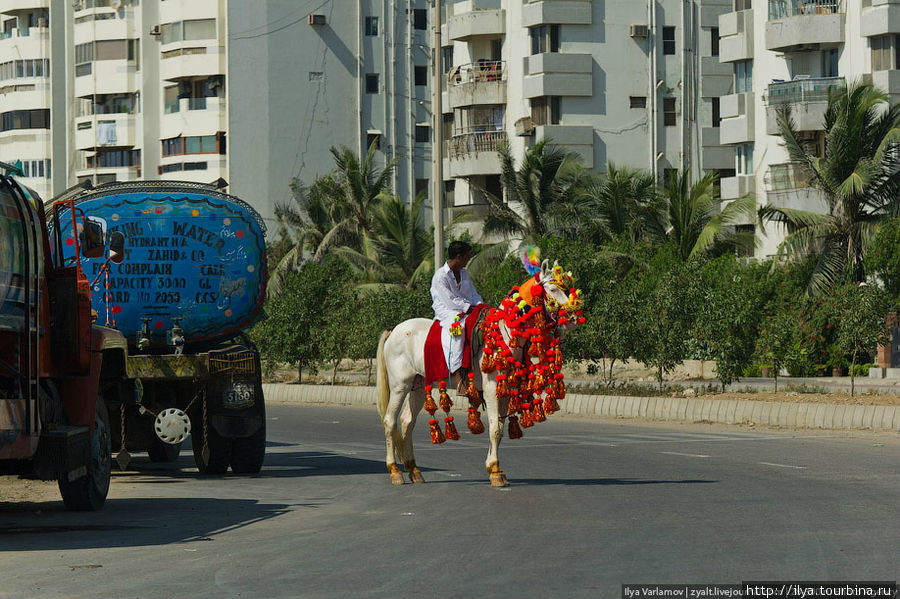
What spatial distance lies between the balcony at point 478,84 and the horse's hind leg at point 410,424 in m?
57.4

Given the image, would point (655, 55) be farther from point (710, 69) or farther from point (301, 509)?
point (301, 509)

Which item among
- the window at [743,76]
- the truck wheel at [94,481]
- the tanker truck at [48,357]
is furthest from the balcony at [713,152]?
the truck wheel at [94,481]

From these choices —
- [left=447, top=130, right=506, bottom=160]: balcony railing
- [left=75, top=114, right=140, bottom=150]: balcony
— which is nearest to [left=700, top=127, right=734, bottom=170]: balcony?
[left=447, top=130, right=506, bottom=160]: balcony railing

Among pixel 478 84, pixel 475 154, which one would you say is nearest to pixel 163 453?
pixel 475 154

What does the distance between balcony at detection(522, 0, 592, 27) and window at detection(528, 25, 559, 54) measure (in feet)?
1.57

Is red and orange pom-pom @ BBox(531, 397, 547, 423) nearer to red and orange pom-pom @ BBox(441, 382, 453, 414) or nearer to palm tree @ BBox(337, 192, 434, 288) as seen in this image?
red and orange pom-pom @ BBox(441, 382, 453, 414)

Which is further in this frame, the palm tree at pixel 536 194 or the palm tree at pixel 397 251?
the palm tree at pixel 397 251

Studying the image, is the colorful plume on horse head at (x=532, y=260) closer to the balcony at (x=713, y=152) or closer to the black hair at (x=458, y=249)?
the black hair at (x=458, y=249)

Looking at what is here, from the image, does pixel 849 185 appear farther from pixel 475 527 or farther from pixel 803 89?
pixel 475 527

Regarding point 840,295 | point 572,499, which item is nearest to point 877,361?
point 840,295

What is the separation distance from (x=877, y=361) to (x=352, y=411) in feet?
70.1

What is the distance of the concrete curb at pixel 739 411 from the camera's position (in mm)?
25250

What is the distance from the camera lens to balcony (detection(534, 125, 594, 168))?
231 feet

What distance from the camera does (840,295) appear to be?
Answer: 32.9 metres
